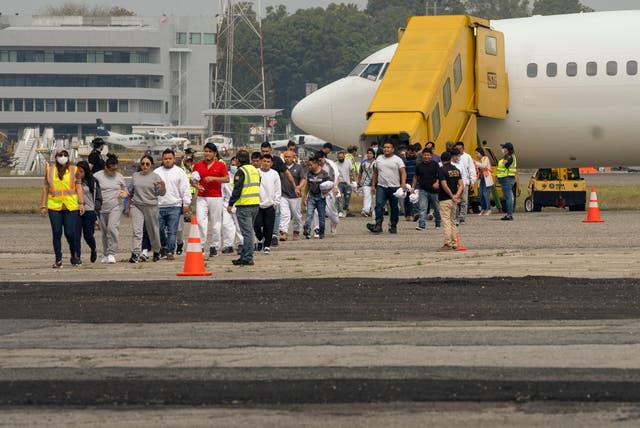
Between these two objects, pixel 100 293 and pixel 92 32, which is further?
pixel 92 32

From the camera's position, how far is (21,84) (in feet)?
555

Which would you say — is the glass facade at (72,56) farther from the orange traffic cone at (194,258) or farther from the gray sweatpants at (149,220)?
the orange traffic cone at (194,258)

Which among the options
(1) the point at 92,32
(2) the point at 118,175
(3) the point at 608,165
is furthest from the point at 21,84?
(2) the point at 118,175

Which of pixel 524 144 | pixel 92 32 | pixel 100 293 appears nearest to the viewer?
pixel 100 293

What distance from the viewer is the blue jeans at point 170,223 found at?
72.3 feet

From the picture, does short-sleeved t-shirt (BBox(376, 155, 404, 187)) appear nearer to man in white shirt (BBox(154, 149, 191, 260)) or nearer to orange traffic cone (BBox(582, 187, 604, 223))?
orange traffic cone (BBox(582, 187, 604, 223))

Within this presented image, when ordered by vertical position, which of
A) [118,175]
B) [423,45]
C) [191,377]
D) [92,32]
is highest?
[92,32]

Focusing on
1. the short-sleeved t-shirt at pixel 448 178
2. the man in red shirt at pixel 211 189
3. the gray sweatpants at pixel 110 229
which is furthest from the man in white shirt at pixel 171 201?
the short-sleeved t-shirt at pixel 448 178

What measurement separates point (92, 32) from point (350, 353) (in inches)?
6321

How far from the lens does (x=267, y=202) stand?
22.3m

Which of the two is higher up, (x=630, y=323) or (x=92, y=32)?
(x=92, y=32)

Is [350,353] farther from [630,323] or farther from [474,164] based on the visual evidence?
[474,164]

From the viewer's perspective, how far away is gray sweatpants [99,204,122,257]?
21.5 m

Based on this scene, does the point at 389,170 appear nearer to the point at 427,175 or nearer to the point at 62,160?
the point at 427,175
